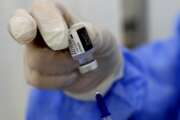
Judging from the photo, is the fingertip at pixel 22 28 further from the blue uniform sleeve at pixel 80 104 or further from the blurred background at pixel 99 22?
the blue uniform sleeve at pixel 80 104

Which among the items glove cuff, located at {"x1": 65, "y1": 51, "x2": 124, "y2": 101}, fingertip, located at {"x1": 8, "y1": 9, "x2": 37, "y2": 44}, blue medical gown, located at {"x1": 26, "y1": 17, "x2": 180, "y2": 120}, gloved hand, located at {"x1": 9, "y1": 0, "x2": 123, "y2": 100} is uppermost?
fingertip, located at {"x1": 8, "y1": 9, "x2": 37, "y2": 44}

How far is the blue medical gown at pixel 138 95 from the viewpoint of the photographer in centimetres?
65

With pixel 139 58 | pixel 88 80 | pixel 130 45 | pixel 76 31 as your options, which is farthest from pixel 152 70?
pixel 130 45

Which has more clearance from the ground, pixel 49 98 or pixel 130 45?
pixel 49 98

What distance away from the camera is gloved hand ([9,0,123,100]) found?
48 cm

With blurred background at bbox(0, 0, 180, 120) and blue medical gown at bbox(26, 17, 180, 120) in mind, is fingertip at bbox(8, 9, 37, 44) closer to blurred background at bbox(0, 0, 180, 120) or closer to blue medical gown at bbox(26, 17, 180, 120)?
blurred background at bbox(0, 0, 180, 120)

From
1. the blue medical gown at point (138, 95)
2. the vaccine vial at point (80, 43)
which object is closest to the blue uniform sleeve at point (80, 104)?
the blue medical gown at point (138, 95)

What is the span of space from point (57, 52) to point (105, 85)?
0.16 meters

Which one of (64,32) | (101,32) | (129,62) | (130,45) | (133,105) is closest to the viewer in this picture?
(64,32)

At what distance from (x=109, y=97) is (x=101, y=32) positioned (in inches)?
5.3

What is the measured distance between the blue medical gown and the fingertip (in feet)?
0.66

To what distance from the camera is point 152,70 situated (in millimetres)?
913

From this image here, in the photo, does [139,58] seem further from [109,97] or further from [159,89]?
[109,97]

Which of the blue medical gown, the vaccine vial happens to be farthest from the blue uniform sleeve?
the vaccine vial
